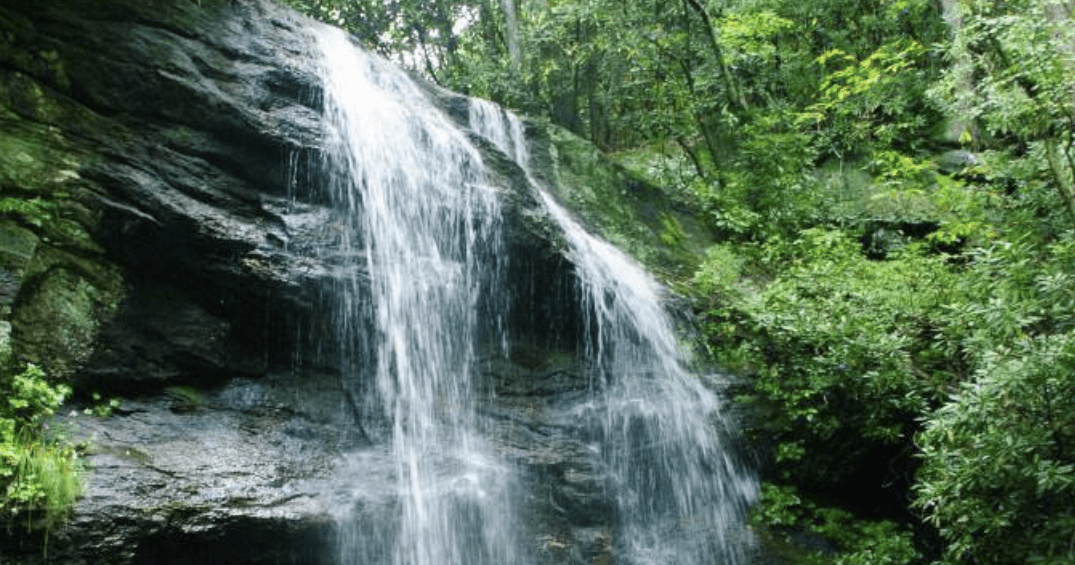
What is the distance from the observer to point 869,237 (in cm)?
1303

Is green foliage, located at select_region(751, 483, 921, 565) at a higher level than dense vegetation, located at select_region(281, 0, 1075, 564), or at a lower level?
lower

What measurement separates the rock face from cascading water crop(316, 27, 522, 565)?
0.22 metres

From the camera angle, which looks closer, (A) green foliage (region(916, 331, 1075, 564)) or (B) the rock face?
(A) green foliage (region(916, 331, 1075, 564))

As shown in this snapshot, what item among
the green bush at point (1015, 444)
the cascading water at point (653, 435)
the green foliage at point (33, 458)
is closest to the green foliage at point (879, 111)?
the cascading water at point (653, 435)

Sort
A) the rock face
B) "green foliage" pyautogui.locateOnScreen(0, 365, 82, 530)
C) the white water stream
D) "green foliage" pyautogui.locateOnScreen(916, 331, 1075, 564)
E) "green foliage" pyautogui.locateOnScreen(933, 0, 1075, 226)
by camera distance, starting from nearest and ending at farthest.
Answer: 1. "green foliage" pyautogui.locateOnScreen(0, 365, 82, 530)
2. "green foliage" pyautogui.locateOnScreen(916, 331, 1075, 564)
3. the rock face
4. "green foliage" pyautogui.locateOnScreen(933, 0, 1075, 226)
5. the white water stream

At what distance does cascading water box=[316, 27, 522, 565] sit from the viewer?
6.94m

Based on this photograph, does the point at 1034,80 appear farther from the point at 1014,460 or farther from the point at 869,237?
the point at 869,237

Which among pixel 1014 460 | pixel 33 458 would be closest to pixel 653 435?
pixel 1014 460

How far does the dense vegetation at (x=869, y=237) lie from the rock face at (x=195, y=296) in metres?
2.66

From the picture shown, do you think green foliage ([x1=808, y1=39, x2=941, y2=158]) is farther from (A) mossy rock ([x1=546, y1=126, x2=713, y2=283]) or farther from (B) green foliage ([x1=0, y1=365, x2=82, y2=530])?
(B) green foliage ([x1=0, y1=365, x2=82, y2=530])

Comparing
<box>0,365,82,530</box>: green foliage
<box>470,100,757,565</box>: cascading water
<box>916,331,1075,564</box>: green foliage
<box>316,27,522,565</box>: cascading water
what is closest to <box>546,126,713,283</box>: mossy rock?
<box>470,100,757,565</box>: cascading water

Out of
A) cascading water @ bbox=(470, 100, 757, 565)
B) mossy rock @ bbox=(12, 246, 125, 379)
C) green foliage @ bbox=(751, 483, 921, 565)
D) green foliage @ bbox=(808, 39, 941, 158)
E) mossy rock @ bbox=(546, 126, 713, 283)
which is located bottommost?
green foliage @ bbox=(751, 483, 921, 565)

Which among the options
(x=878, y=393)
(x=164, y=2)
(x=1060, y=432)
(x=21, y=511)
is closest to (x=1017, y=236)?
(x=878, y=393)

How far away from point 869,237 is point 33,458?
12.4 m
